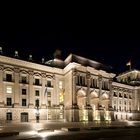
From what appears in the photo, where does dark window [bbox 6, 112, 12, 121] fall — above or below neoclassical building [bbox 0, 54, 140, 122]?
below

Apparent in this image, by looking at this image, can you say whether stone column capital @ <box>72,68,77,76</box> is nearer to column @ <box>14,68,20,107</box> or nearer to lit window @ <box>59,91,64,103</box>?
lit window @ <box>59,91,64,103</box>

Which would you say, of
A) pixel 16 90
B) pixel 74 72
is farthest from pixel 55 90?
pixel 16 90

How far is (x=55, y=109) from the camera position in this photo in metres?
66.7

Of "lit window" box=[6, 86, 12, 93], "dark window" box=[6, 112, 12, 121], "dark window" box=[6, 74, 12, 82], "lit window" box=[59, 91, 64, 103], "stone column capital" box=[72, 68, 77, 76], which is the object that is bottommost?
"dark window" box=[6, 112, 12, 121]

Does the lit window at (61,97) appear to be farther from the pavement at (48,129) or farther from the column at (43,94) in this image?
the pavement at (48,129)

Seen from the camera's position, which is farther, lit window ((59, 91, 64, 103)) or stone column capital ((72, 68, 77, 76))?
stone column capital ((72, 68, 77, 76))

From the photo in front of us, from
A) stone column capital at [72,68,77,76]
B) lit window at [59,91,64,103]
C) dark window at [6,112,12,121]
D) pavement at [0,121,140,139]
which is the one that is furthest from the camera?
stone column capital at [72,68,77,76]

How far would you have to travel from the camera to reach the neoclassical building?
59.1 meters

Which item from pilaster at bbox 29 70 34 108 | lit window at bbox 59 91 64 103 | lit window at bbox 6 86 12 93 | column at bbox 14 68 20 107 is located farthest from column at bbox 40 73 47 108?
lit window at bbox 6 86 12 93

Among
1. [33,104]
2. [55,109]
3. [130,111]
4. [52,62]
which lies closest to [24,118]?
[33,104]

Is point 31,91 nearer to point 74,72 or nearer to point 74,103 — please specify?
point 74,103

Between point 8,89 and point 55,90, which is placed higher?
point 8,89

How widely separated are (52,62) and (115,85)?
28.8 meters

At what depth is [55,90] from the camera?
224 ft
